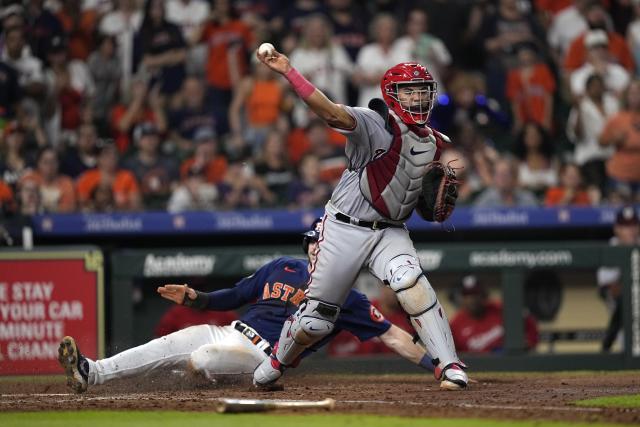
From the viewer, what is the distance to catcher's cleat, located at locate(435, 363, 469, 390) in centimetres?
679

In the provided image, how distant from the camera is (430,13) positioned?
45.1 feet

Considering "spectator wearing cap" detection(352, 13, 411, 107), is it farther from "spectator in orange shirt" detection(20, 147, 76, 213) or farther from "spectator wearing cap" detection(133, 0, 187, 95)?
"spectator in orange shirt" detection(20, 147, 76, 213)

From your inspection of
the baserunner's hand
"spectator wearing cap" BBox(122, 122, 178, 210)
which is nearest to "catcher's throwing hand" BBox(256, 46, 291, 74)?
the baserunner's hand

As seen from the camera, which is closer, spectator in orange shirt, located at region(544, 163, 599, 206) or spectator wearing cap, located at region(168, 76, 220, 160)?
spectator in orange shirt, located at region(544, 163, 599, 206)

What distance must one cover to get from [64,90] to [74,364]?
6.40m

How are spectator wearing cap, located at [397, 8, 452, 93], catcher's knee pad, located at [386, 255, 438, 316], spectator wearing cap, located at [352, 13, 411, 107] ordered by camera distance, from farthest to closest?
spectator wearing cap, located at [397, 8, 452, 93], spectator wearing cap, located at [352, 13, 411, 107], catcher's knee pad, located at [386, 255, 438, 316]

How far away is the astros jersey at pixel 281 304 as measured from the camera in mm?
7637

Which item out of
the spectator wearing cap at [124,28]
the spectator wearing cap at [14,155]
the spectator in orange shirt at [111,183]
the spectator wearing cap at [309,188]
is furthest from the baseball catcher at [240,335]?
the spectator wearing cap at [124,28]

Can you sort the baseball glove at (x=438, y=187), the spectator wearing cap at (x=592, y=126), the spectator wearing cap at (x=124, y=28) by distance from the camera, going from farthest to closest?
the spectator wearing cap at (x=124, y=28) → the spectator wearing cap at (x=592, y=126) → the baseball glove at (x=438, y=187)

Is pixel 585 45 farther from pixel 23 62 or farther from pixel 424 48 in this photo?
pixel 23 62

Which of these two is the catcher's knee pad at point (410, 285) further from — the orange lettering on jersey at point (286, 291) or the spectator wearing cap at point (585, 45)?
the spectator wearing cap at point (585, 45)

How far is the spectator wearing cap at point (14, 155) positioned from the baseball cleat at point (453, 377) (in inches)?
239

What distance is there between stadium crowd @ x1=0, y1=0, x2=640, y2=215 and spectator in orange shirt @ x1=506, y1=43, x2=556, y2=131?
17 mm

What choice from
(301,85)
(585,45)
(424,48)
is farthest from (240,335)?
(585,45)
